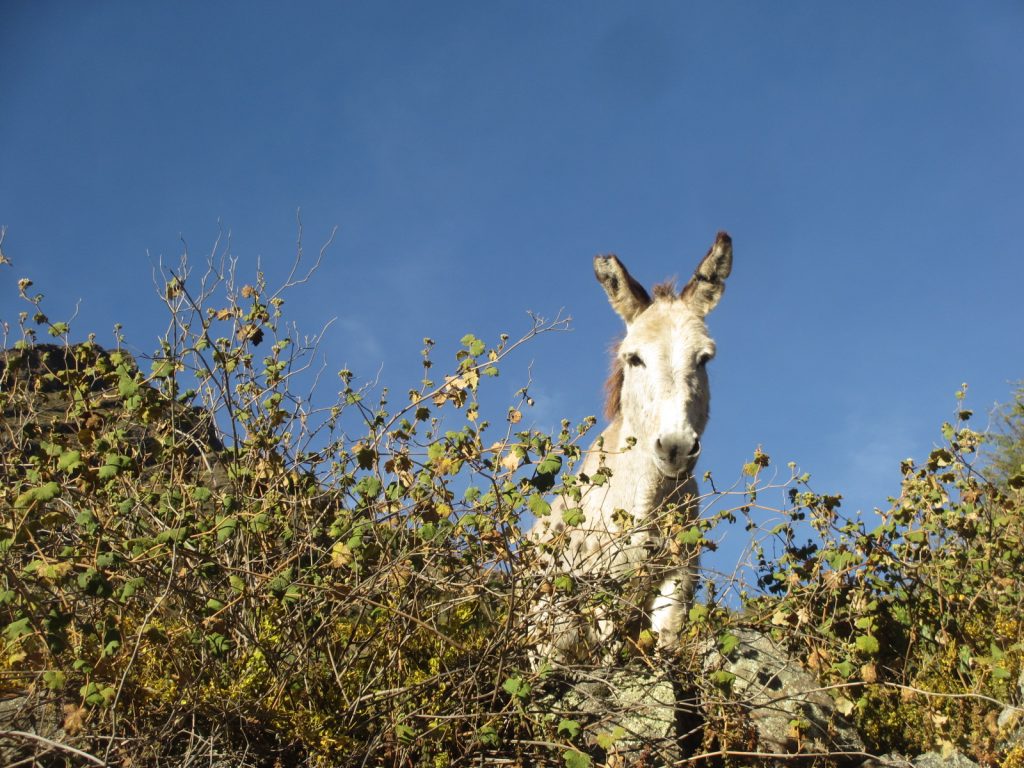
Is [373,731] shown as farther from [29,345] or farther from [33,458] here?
[29,345]

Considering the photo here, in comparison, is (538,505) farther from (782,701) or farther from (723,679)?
(782,701)

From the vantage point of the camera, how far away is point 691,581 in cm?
548

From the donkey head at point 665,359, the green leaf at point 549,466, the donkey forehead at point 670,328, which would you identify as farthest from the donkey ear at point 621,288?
the green leaf at point 549,466

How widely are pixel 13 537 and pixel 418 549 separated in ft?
5.17

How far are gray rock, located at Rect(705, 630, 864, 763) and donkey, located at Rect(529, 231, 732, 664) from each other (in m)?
0.41

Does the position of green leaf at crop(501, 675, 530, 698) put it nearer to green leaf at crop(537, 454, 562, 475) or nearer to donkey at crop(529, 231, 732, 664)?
donkey at crop(529, 231, 732, 664)

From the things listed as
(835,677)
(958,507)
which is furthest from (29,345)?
(958,507)

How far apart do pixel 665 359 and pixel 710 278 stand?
4.23 feet

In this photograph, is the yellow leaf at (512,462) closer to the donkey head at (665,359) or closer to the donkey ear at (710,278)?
the donkey head at (665,359)

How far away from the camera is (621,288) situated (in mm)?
7148

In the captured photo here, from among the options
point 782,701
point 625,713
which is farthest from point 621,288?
point 625,713

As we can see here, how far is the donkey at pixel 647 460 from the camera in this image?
4.48 m

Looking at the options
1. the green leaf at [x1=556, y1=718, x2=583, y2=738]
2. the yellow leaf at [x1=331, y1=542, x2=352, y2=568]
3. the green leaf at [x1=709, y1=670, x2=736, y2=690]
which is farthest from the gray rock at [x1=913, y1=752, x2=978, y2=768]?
the yellow leaf at [x1=331, y1=542, x2=352, y2=568]

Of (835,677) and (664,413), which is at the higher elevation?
(664,413)
